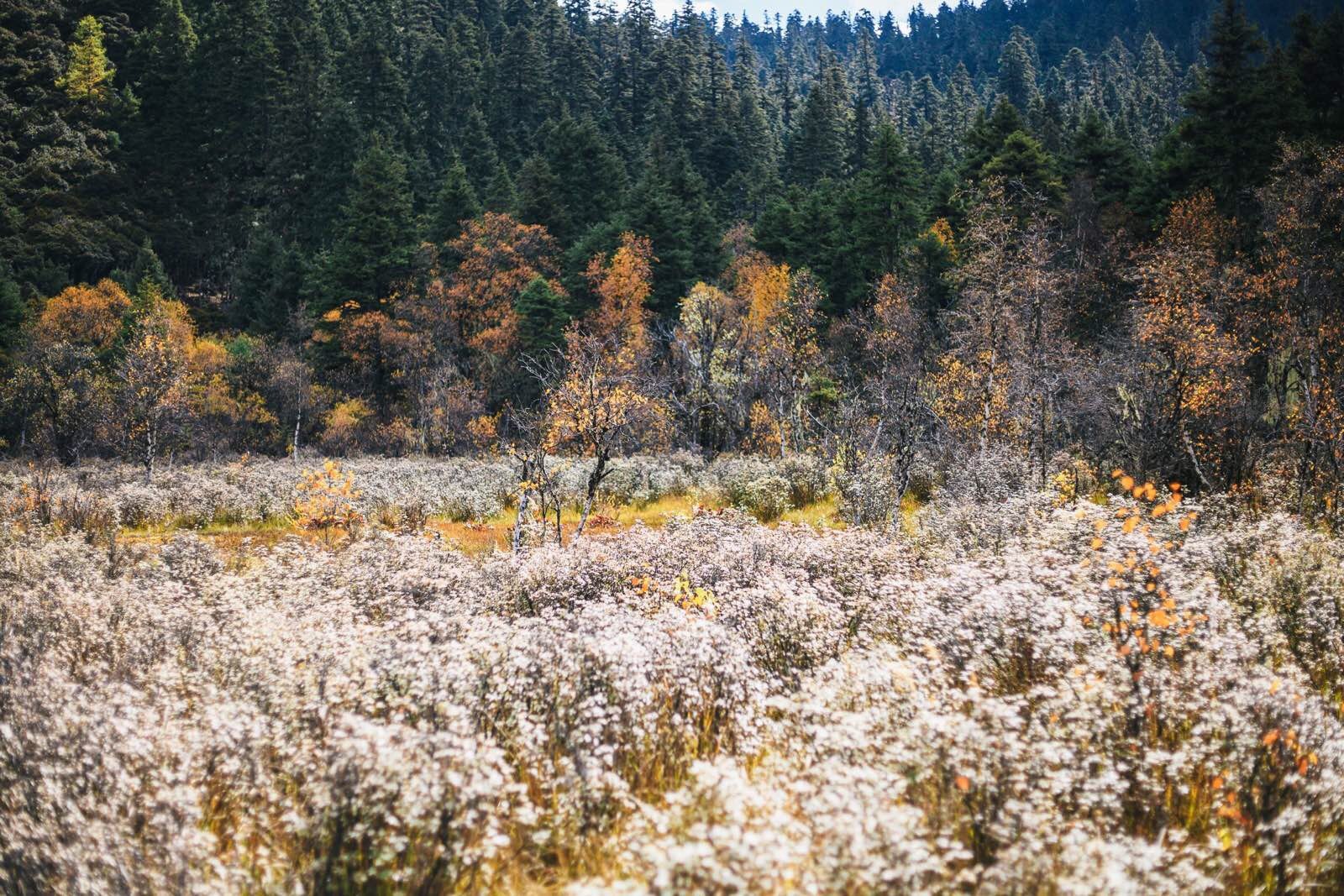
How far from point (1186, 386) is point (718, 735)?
14139mm

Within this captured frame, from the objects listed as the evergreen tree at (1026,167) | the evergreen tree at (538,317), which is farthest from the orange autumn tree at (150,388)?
the evergreen tree at (1026,167)

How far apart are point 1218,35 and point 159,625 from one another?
45561 millimetres

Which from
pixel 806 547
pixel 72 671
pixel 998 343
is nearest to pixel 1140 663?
pixel 806 547

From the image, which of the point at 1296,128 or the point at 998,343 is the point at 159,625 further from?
the point at 1296,128

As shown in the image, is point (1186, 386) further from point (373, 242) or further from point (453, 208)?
point (373, 242)

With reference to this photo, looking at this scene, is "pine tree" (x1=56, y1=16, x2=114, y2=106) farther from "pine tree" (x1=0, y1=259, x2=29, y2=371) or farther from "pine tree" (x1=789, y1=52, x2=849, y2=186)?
"pine tree" (x1=789, y1=52, x2=849, y2=186)

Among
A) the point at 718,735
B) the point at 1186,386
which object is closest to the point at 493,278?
the point at 1186,386

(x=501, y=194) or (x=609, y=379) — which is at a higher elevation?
(x=501, y=194)

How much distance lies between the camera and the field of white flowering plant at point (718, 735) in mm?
3143

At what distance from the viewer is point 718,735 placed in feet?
15.8

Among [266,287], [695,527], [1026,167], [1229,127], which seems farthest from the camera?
[266,287]

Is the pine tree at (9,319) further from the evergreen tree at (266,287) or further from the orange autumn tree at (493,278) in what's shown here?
the orange autumn tree at (493,278)

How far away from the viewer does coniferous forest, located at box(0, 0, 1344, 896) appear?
351 centimetres

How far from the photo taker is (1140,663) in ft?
15.9
